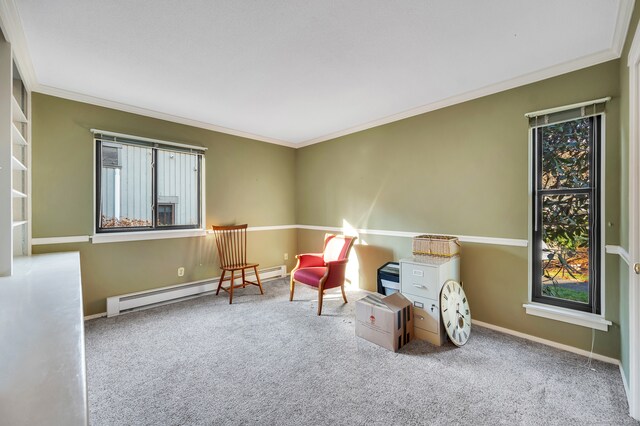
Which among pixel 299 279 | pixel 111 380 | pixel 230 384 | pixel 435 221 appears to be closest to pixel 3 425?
pixel 230 384

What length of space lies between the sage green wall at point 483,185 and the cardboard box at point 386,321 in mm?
907

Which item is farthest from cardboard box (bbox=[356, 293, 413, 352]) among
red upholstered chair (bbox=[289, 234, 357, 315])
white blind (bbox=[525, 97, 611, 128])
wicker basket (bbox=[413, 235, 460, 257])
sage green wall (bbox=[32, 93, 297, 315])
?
sage green wall (bbox=[32, 93, 297, 315])

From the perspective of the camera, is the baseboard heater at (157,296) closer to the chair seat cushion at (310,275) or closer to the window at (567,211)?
the chair seat cushion at (310,275)

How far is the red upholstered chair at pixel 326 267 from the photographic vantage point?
10.8 feet

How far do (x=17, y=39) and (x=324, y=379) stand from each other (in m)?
3.33

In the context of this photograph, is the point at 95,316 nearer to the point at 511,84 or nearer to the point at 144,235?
the point at 144,235

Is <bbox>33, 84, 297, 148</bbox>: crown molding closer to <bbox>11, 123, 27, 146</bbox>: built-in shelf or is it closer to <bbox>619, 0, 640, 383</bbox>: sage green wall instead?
<bbox>11, 123, 27, 146</bbox>: built-in shelf

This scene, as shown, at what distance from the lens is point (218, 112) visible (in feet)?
11.4

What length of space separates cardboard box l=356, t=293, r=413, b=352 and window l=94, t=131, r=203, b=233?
8.79ft

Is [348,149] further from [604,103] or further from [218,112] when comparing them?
[604,103]

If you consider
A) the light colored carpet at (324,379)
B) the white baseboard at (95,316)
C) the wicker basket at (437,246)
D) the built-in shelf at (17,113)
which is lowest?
the light colored carpet at (324,379)

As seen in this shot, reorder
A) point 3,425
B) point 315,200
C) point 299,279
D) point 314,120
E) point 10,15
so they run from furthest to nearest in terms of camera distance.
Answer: point 315,200
point 314,120
point 299,279
point 10,15
point 3,425

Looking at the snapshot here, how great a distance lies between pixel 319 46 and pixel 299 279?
2.56m

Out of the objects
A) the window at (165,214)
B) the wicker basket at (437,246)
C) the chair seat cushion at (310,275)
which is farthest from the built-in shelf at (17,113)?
the wicker basket at (437,246)
